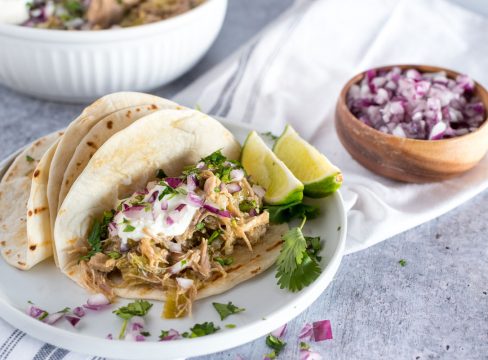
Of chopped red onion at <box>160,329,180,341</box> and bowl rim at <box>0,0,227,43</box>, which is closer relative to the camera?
chopped red onion at <box>160,329,180,341</box>

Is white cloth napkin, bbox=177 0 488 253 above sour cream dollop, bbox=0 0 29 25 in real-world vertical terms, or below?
below

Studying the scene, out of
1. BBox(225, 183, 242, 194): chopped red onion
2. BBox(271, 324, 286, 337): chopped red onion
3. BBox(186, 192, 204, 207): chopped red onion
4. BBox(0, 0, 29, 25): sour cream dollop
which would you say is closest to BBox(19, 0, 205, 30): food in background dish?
BBox(0, 0, 29, 25): sour cream dollop

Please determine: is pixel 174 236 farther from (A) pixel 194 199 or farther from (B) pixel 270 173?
(B) pixel 270 173

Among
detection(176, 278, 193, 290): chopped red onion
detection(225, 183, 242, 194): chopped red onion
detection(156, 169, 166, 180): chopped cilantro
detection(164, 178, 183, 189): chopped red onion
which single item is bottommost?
detection(176, 278, 193, 290): chopped red onion

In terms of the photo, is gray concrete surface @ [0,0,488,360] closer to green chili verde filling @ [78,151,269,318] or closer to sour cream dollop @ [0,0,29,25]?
green chili verde filling @ [78,151,269,318]

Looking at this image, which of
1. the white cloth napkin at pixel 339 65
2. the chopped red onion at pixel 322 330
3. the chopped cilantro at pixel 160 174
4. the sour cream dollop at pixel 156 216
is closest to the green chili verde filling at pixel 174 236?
the sour cream dollop at pixel 156 216

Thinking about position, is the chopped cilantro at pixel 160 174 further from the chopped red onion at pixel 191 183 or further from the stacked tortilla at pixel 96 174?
the chopped red onion at pixel 191 183

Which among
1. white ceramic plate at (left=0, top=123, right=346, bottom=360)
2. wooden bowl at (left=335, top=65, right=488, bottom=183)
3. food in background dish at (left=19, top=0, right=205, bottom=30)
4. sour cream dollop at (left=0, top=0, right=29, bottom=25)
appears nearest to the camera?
white ceramic plate at (left=0, top=123, right=346, bottom=360)

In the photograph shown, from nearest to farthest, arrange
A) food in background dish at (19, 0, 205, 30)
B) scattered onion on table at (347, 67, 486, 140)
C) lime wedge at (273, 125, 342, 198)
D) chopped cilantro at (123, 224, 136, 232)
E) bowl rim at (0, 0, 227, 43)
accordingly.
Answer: chopped cilantro at (123, 224, 136, 232) → lime wedge at (273, 125, 342, 198) → scattered onion on table at (347, 67, 486, 140) → bowl rim at (0, 0, 227, 43) → food in background dish at (19, 0, 205, 30)

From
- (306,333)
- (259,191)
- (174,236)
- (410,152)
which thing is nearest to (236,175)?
(259,191)
